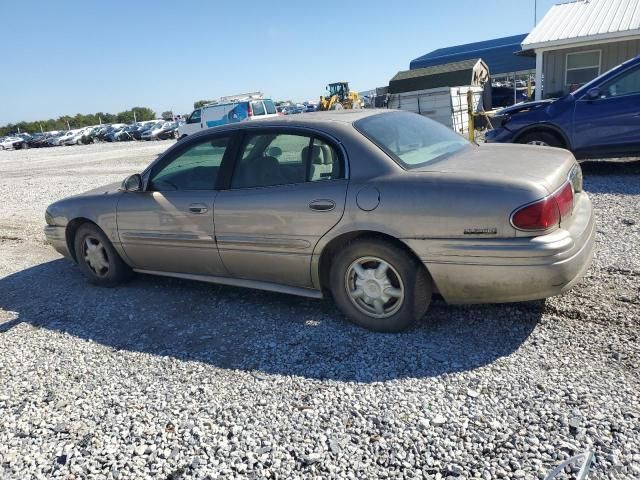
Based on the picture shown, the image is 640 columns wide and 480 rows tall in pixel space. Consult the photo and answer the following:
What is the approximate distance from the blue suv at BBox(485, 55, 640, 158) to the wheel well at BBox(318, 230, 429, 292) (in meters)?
5.60

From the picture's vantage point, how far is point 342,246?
11.3 feet

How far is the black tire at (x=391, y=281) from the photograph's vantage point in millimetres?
3188

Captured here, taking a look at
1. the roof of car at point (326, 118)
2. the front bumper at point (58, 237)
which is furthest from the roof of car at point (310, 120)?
the front bumper at point (58, 237)

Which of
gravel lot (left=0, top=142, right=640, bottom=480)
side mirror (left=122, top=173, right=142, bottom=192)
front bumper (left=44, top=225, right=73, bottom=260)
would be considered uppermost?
side mirror (left=122, top=173, right=142, bottom=192)

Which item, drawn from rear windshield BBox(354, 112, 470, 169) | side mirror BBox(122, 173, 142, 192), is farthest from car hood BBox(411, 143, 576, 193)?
side mirror BBox(122, 173, 142, 192)

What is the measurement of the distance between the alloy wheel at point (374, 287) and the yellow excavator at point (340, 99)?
2275cm

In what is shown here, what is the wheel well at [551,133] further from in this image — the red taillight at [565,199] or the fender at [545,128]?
the red taillight at [565,199]

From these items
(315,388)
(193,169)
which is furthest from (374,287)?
(193,169)

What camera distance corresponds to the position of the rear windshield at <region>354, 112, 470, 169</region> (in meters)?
3.41

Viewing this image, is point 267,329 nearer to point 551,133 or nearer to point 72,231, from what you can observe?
point 72,231

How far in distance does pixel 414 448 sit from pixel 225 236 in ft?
7.20

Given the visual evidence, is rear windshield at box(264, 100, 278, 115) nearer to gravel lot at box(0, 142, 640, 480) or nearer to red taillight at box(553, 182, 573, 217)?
gravel lot at box(0, 142, 640, 480)

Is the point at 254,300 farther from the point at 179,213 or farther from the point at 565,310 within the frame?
the point at 565,310

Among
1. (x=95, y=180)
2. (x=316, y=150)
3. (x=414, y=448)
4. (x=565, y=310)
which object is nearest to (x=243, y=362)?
(x=414, y=448)
